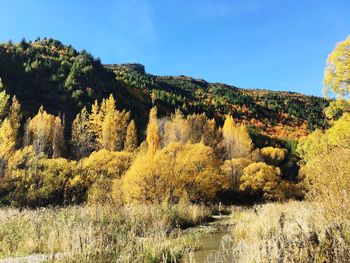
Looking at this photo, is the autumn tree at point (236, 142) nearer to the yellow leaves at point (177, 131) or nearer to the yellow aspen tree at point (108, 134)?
the yellow leaves at point (177, 131)

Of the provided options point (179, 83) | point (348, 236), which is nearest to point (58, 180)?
point (348, 236)

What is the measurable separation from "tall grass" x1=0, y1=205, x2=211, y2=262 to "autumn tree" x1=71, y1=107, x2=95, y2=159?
1659 inches

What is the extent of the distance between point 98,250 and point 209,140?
54.0 m

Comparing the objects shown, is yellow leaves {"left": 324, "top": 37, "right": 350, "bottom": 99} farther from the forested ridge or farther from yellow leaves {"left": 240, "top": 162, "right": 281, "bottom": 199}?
yellow leaves {"left": 240, "top": 162, "right": 281, "bottom": 199}

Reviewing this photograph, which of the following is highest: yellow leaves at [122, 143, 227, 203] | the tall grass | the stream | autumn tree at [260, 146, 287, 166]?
autumn tree at [260, 146, 287, 166]

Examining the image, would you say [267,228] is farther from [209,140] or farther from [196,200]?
[209,140]

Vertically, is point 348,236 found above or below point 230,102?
below

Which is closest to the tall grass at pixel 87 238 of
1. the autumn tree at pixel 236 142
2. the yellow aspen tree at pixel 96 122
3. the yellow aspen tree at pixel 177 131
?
the autumn tree at pixel 236 142

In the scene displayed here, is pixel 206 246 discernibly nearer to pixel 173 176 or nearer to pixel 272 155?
pixel 173 176

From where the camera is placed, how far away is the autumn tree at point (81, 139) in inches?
2122

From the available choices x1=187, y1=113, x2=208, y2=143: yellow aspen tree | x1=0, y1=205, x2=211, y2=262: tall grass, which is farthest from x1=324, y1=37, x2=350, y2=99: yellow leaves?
x1=187, y1=113, x2=208, y2=143: yellow aspen tree

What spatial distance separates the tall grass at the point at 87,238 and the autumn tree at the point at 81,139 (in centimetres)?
4214

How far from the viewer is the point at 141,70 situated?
166m

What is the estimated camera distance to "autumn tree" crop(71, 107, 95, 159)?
177ft
